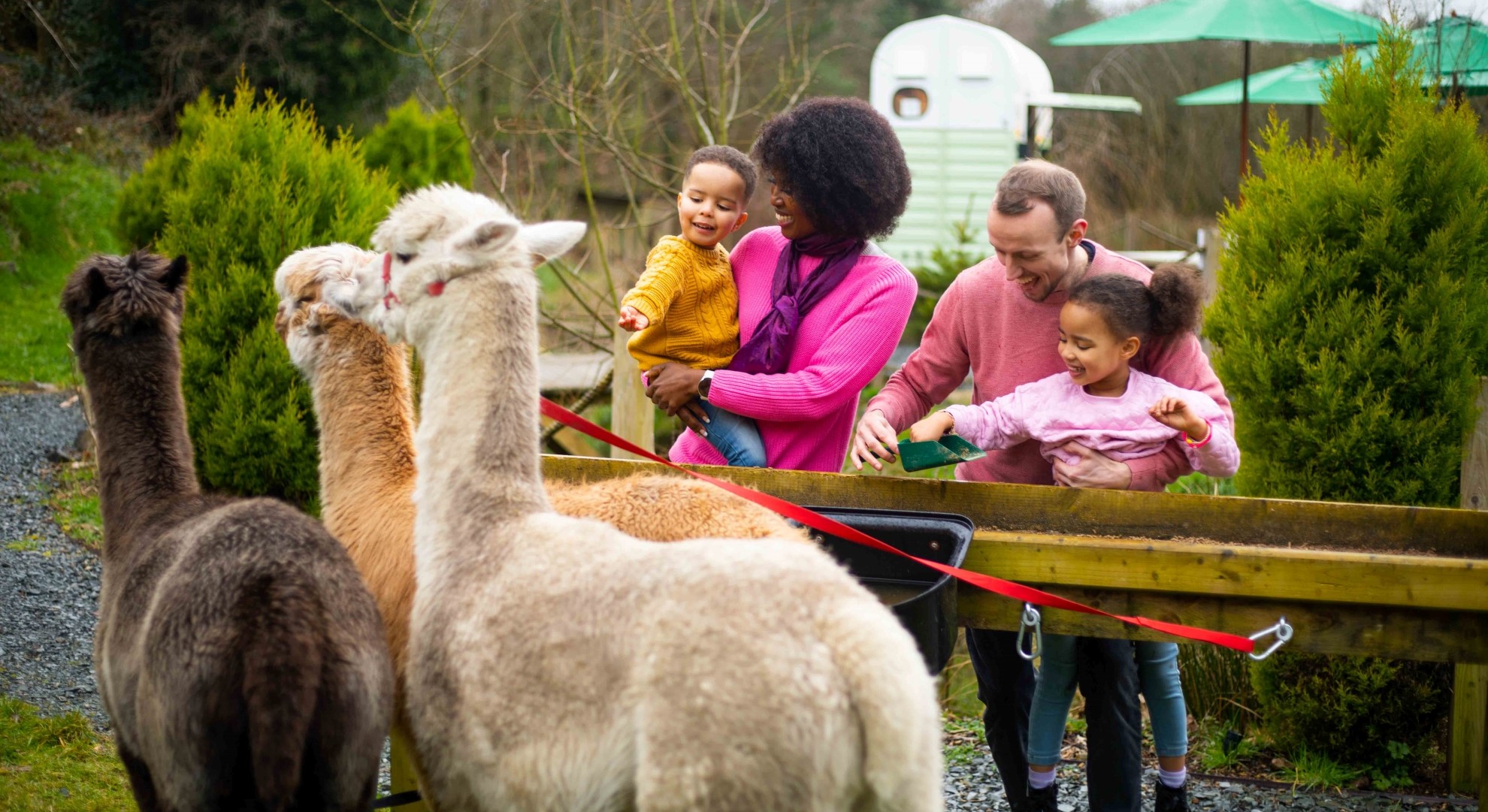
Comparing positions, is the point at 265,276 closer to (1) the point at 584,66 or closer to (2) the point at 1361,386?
(1) the point at 584,66

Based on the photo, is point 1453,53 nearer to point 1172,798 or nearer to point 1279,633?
point 1172,798

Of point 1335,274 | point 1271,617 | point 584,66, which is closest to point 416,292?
point 1271,617

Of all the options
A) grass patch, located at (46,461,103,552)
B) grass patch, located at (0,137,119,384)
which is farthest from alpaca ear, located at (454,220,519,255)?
grass patch, located at (0,137,119,384)

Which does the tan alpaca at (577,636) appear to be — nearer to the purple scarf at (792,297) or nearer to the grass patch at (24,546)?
the purple scarf at (792,297)

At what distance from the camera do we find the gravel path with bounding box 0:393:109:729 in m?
5.13

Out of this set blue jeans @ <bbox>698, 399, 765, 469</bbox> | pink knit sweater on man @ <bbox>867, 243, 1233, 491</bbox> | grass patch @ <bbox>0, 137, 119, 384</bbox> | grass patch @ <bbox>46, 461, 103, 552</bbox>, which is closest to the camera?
pink knit sweater on man @ <bbox>867, 243, 1233, 491</bbox>

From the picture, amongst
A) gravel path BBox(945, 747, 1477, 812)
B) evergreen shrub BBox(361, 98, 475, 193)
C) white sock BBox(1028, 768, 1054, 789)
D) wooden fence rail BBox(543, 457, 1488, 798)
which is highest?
evergreen shrub BBox(361, 98, 475, 193)

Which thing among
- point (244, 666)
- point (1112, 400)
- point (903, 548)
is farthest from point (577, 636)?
point (1112, 400)

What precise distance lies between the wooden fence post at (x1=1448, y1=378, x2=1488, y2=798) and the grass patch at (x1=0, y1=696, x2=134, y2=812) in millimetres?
4916

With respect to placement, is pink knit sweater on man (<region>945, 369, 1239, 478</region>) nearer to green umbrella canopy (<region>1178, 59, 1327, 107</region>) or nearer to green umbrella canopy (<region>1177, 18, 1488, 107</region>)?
green umbrella canopy (<region>1177, 18, 1488, 107</region>)

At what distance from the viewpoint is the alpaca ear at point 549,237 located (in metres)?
2.48

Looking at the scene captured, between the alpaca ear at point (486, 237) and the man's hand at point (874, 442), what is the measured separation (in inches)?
50.3

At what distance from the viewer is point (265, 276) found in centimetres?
601

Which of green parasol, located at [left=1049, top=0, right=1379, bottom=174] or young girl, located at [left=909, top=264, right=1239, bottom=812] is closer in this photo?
young girl, located at [left=909, top=264, right=1239, bottom=812]
